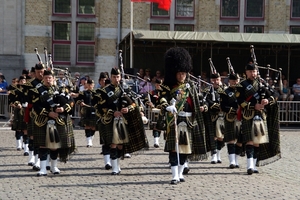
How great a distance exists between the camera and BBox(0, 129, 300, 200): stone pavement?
948cm

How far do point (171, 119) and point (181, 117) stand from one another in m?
0.18

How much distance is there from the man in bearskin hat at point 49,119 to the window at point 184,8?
59.5 feet

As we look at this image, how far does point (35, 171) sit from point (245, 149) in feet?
13.7

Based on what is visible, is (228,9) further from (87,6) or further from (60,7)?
(60,7)

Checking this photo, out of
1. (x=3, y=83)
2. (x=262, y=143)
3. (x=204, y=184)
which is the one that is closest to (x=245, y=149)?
(x=262, y=143)

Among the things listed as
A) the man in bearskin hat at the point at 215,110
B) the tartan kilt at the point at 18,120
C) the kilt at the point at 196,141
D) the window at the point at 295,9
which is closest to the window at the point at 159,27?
the window at the point at 295,9

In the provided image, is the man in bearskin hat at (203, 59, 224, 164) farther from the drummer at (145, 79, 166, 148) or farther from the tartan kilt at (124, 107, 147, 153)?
the tartan kilt at (124, 107, 147, 153)

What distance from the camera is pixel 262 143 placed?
11664 millimetres

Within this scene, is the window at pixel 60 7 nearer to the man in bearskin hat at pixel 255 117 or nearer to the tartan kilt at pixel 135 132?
the tartan kilt at pixel 135 132

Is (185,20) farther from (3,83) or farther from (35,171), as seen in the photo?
(35,171)

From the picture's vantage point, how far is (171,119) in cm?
1066

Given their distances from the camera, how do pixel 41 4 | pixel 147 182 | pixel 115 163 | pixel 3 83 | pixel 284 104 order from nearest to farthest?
pixel 147 182, pixel 115 163, pixel 284 104, pixel 3 83, pixel 41 4

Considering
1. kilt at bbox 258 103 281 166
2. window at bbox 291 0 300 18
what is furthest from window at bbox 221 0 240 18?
kilt at bbox 258 103 281 166

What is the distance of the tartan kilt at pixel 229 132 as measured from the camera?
1253 cm
